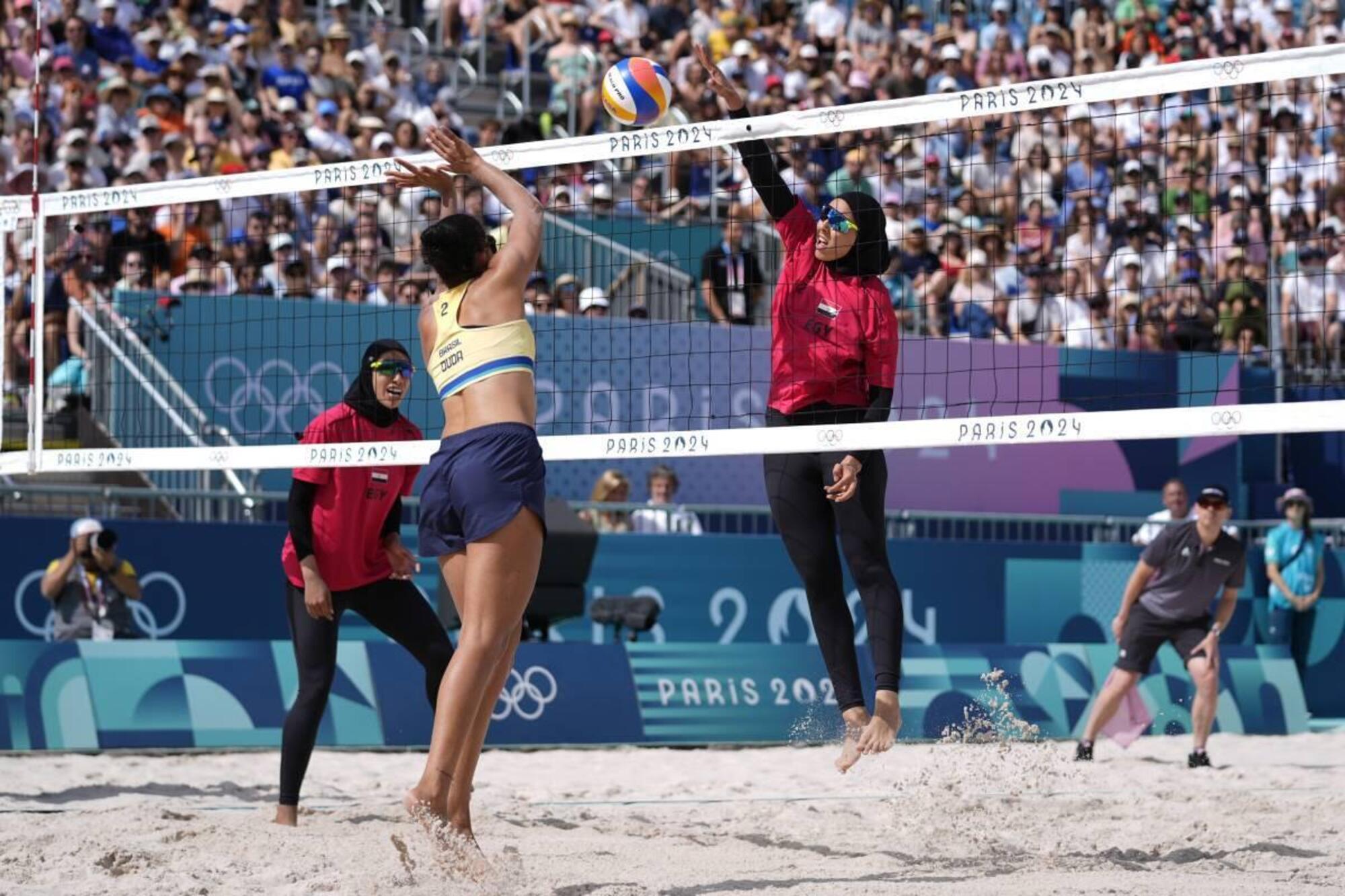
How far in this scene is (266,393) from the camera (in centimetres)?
1139

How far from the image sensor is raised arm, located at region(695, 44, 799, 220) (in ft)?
20.9

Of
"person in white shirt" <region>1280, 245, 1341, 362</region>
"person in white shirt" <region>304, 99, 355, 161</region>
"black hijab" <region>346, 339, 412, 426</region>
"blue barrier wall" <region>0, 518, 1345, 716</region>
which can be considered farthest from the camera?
"person in white shirt" <region>1280, 245, 1341, 362</region>

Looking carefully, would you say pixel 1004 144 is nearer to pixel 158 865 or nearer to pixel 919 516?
pixel 919 516

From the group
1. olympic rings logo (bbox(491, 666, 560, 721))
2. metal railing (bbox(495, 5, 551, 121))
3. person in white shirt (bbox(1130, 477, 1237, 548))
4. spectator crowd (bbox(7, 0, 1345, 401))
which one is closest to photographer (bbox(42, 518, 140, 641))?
spectator crowd (bbox(7, 0, 1345, 401))

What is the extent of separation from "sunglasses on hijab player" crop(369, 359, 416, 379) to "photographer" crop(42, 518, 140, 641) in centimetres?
391

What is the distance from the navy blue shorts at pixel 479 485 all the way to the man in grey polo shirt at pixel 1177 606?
5.60m

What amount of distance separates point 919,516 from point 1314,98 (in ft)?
23.3

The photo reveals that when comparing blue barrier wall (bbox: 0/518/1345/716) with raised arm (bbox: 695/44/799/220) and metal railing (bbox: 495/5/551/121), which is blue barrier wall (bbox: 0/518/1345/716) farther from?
metal railing (bbox: 495/5/551/121)

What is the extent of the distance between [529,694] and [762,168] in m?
4.83

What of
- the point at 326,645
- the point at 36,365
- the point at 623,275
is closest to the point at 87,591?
the point at 36,365

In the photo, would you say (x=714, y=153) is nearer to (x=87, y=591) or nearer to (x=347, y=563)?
(x=87, y=591)

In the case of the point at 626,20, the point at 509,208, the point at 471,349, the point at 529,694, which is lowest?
the point at 529,694

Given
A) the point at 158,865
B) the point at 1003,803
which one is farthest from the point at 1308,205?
the point at 158,865

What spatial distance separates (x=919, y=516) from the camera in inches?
492
